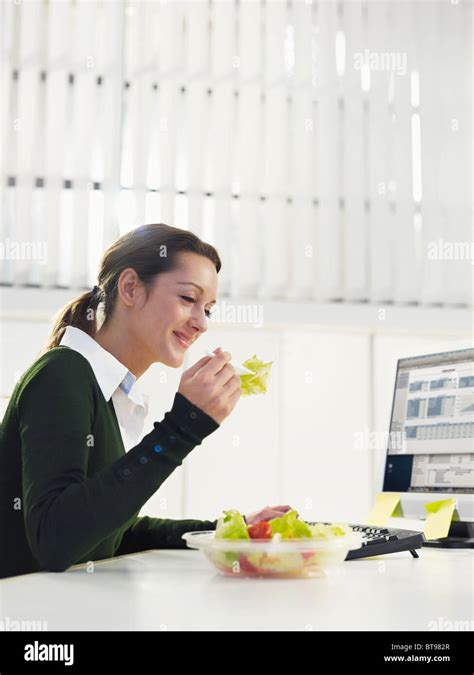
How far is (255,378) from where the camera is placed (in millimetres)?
1499

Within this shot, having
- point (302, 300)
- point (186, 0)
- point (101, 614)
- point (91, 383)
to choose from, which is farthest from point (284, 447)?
point (101, 614)

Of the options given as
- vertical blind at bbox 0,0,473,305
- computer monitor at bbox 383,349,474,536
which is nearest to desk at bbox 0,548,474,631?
computer monitor at bbox 383,349,474,536

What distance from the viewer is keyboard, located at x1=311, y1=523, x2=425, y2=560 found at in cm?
139

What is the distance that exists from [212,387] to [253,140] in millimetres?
3193

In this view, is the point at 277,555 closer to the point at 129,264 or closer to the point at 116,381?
the point at 116,381

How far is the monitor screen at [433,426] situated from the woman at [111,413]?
1.67 ft

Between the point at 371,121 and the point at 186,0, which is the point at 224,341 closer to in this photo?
the point at 371,121

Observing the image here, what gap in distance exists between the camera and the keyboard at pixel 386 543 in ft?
4.55

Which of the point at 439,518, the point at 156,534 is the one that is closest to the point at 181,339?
the point at 156,534

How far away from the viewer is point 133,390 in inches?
60.9

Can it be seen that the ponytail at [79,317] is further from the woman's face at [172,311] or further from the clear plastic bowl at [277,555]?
the clear plastic bowl at [277,555]

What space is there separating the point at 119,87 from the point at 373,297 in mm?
1722

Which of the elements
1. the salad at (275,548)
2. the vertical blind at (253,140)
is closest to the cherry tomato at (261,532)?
the salad at (275,548)

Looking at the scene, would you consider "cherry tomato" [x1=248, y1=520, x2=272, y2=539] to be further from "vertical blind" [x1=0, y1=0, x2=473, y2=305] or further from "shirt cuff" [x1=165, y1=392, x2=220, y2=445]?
"vertical blind" [x1=0, y1=0, x2=473, y2=305]
